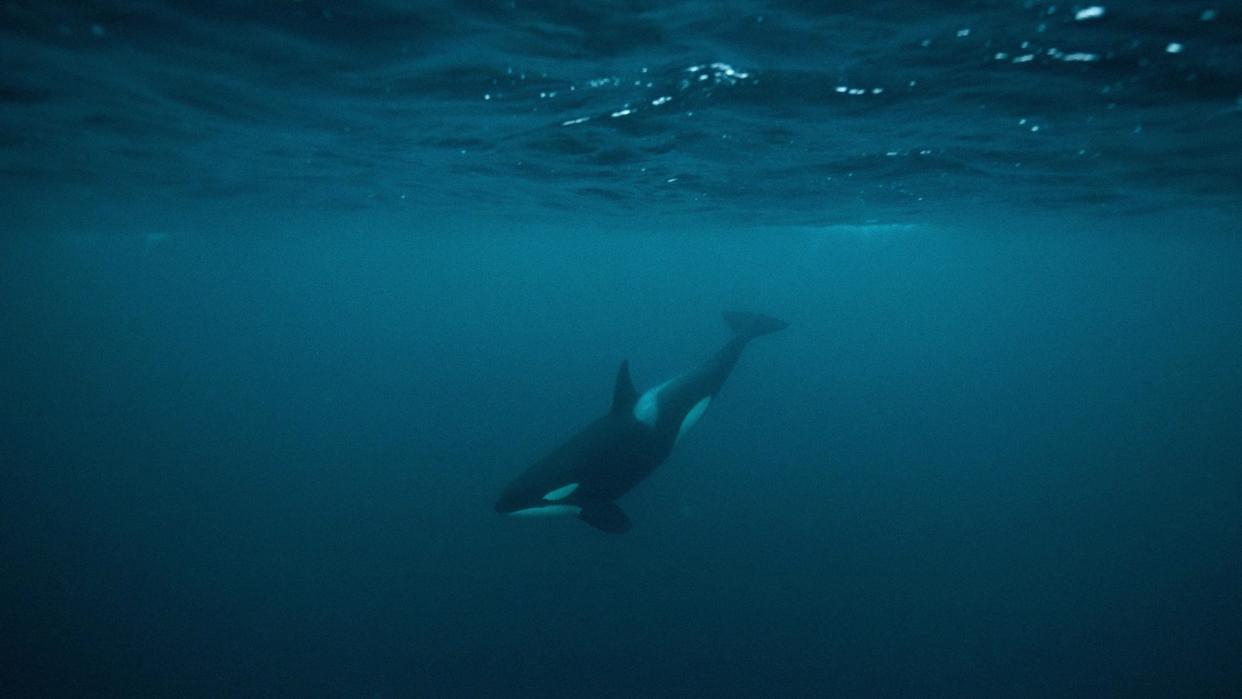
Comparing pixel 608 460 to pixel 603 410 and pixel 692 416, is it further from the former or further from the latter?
pixel 603 410

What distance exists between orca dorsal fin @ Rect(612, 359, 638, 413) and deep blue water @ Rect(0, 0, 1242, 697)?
4.72 meters

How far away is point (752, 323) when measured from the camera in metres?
16.5

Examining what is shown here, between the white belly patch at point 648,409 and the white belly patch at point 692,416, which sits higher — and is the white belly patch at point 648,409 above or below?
above

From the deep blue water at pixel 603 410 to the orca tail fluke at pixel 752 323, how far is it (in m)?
4.07

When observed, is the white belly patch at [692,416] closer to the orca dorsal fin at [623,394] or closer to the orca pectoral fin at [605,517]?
the orca dorsal fin at [623,394]

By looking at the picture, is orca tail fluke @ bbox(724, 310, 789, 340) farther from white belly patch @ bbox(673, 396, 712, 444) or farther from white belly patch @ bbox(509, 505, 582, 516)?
white belly patch @ bbox(509, 505, 582, 516)

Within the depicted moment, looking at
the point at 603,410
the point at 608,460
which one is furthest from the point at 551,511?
the point at 603,410

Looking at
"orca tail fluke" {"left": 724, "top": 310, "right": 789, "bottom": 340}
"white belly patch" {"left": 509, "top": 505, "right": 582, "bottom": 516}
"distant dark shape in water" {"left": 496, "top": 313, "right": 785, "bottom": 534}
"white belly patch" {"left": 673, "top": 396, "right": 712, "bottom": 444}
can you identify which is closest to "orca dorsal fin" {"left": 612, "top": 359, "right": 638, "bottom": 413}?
"distant dark shape in water" {"left": 496, "top": 313, "right": 785, "bottom": 534}

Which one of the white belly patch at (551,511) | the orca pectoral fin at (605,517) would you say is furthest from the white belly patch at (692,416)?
the white belly patch at (551,511)

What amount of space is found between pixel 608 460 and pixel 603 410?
770 inches

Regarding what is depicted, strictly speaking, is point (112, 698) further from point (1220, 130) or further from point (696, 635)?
point (1220, 130)

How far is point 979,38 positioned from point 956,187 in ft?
44.4

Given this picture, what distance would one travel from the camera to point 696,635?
14.0 m

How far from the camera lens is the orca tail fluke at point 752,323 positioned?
16133 millimetres
